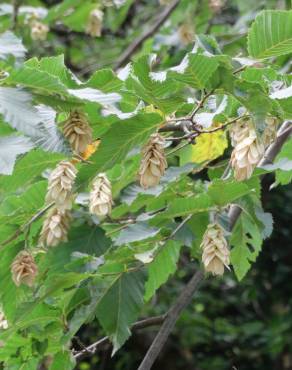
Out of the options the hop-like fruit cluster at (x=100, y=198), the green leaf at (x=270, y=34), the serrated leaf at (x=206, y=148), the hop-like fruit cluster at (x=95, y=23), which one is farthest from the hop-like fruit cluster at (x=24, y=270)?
the hop-like fruit cluster at (x=95, y=23)

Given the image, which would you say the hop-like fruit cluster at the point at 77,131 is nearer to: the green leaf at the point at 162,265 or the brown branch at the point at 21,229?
the brown branch at the point at 21,229

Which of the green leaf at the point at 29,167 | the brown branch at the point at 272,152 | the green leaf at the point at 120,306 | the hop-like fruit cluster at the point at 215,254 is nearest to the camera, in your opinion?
the hop-like fruit cluster at the point at 215,254

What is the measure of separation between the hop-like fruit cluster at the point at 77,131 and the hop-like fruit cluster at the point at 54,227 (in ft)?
0.89

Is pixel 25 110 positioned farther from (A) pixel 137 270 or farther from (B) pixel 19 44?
(A) pixel 137 270

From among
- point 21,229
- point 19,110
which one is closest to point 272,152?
point 21,229

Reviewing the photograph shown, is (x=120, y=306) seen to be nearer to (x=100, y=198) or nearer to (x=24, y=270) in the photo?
(x=24, y=270)

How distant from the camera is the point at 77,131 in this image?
122 cm

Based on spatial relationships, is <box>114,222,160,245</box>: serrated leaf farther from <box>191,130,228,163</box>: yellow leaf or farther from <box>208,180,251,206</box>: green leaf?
<box>191,130,228,163</box>: yellow leaf

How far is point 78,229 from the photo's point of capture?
173cm

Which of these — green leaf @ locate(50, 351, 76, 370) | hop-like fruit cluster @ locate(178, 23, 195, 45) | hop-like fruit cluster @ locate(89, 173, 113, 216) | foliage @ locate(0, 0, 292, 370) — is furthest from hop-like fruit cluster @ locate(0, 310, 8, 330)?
hop-like fruit cluster @ locate(178, 23, 195, 45)

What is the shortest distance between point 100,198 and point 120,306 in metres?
0.36

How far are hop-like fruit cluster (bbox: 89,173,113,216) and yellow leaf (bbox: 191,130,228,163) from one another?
523 mm

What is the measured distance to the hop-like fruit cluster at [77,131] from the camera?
1.21 metres

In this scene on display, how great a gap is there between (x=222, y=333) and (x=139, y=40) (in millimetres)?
2003
